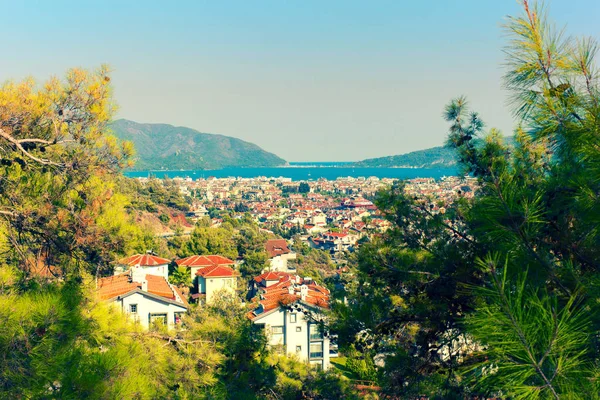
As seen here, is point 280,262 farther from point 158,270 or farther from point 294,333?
point 294,333

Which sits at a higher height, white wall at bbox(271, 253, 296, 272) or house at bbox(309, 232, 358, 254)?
white wall at bbox(271, 253, 296, 272)

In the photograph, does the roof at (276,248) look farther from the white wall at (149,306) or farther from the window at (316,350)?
the window at (316,350)

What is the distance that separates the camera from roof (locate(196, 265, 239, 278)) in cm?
1883

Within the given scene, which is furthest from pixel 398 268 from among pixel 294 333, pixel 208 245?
pixel 208 245

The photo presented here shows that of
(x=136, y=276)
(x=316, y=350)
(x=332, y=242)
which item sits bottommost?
(x=332, y=242)

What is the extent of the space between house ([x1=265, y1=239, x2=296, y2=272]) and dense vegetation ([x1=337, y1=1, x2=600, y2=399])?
23227 millimetres

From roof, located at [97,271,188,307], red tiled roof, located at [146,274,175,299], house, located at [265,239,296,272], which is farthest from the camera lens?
house, located at [265,239,296,272]

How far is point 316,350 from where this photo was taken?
43.9ft

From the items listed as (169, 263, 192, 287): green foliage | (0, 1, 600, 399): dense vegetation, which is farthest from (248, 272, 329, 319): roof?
(169, 263, 192, 287): green foliage

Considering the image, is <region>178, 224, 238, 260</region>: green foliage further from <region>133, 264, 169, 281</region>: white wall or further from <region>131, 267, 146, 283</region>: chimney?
<region>131, 267, 146, 283</region>: chimney

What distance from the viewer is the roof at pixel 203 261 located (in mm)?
20914

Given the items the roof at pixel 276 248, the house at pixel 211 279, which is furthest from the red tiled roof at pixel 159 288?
the roof at pixel 276 248

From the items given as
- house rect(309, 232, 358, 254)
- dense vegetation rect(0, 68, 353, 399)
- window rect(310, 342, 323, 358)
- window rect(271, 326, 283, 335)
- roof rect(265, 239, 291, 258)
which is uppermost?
dense vegetation rect(0, 68, 353, 399)

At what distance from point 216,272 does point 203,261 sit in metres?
2.38
